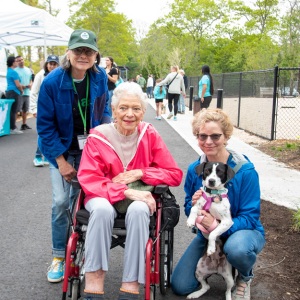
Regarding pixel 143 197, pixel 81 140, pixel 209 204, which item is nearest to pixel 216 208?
pixel 209 204

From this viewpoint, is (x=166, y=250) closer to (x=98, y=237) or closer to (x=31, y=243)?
(x=98, y=237)

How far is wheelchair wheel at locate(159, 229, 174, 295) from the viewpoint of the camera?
3182 millimetres

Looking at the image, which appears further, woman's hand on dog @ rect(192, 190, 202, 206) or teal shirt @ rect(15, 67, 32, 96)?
teal shirt @ rect(15, 67, 32, 96)

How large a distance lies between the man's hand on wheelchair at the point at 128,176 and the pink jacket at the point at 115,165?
36 millimetres

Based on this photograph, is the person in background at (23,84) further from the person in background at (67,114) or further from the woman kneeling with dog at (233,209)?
the woman kneeling with dog at (233,209)

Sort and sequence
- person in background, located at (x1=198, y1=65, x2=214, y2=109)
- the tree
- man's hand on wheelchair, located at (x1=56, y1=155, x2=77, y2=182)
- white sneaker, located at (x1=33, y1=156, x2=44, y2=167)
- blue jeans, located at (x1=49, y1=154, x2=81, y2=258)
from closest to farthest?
man's hand on wheelchair, located at (x1=56, y1=155, x2=77, y2=182), blue jeans, located at (x1=49, y1=154, x2=81, y2=258), white sneaker, located at (x1=33, y1=156, x2=44, y2=167), person in background, located at (x1=198, y1=65, x2=214, y2=109), the tree

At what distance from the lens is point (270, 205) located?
5.66m

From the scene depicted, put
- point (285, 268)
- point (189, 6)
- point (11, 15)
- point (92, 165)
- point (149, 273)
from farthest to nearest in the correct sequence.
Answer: point (189, 6) < point (11, 15) < point (285, 268) < point (92, 165) < point (149, 273)

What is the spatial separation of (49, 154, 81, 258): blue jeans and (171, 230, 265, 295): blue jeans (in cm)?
96

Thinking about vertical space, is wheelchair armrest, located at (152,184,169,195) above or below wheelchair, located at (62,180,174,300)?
above

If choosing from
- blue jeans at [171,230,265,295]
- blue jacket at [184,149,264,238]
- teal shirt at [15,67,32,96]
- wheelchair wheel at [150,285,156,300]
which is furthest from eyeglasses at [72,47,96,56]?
teal shirt at [15,67,32,96]

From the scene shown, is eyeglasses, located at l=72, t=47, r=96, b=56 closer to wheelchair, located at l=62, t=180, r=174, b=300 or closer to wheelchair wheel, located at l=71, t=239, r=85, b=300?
wheelchair, located at l=62, t=180, r=174, b=300

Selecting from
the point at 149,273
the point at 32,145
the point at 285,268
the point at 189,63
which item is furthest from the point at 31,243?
the point at 189,63

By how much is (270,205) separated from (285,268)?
1.78 metres
